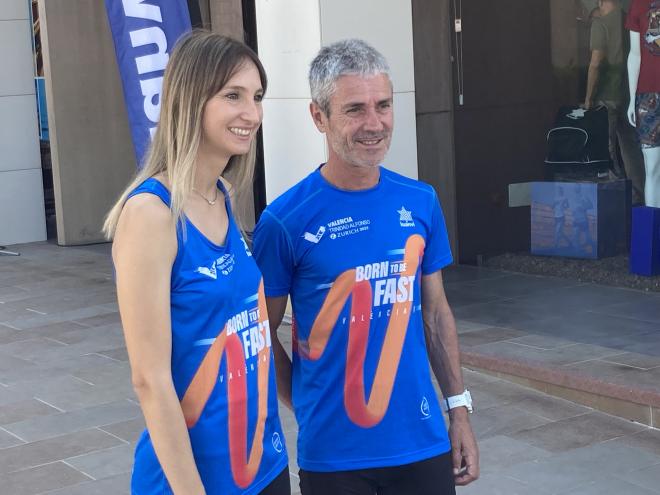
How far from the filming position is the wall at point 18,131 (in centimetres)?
1378

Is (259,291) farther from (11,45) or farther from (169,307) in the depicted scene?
(11,45)

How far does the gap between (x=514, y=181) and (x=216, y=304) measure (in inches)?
334

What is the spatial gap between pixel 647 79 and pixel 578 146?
0.93 meters

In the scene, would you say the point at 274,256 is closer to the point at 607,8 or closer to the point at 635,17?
the point at 635,17

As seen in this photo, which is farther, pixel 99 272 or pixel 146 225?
pixel 99 272

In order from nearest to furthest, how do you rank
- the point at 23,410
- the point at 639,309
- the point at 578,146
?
1. the point at 23,410
2. the point at 639,309
3. the point at 578,146

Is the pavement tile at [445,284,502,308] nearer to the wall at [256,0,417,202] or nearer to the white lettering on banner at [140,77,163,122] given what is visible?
the wall at [256,0,417,202]

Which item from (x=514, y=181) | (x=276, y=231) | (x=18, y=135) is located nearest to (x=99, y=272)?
(x=18, y=135)

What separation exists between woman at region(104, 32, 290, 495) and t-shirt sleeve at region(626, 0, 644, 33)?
24.0 feet

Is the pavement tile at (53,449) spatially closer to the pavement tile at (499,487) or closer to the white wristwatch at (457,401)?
the pavement tile at (499,487)

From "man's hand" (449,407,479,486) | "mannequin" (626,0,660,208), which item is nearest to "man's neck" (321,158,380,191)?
"man's hand" (449,407,479,486)

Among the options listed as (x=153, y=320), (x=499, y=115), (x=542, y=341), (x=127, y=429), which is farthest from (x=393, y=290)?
(x=499, y=115)

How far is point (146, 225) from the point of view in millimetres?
2266

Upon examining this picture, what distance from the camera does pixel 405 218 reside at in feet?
9.65
